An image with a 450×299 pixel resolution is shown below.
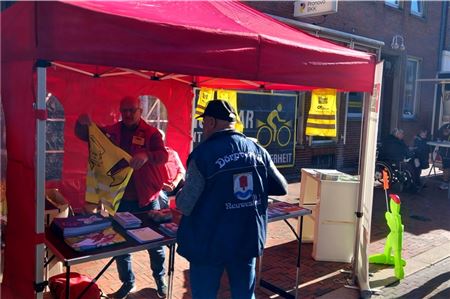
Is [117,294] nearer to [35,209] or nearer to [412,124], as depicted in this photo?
[35,209]

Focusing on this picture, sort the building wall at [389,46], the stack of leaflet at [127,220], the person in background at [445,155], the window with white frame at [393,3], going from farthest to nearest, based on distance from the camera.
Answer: the window with white frame at [393,3]
the building wall at [389,46]
the person in background at [445,155]
the stack of leaflet at [127,220]

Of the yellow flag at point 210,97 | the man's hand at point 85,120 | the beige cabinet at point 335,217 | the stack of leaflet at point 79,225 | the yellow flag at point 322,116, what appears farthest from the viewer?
the yellow flag at point 322,116

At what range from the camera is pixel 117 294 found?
4.17m

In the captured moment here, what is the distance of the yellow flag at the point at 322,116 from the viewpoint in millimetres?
→ 10242

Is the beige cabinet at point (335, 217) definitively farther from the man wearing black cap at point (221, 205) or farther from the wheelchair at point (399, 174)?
the wheelchair at point (399, 174)

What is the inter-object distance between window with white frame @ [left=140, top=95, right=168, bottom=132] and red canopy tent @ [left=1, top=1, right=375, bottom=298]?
2524 millimetres

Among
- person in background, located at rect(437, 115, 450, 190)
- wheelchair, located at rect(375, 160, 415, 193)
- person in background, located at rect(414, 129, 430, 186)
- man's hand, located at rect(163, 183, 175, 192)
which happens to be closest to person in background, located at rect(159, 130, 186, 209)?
man's hand, located at rect(163, 183, 175, 192)

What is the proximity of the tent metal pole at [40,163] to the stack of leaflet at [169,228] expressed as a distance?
907mm

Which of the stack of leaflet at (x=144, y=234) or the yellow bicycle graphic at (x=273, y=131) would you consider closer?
the stack of leaflet at (x=144, y=234)

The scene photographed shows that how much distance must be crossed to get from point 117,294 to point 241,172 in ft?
7.06

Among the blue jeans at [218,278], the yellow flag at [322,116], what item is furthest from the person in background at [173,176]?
the yellow flag at [322,116]

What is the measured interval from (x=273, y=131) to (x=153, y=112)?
4786 mm

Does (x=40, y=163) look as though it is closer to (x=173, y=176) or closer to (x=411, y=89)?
(x=173, y=176)

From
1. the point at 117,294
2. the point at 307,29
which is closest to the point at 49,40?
the point at 117,294
